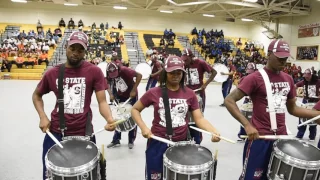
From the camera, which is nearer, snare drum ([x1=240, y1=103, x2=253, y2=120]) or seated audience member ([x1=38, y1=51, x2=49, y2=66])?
snare drum ([x1=240, y1=103, x2=253, y2=120])

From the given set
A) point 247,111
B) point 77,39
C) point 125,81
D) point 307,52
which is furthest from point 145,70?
point 307,52

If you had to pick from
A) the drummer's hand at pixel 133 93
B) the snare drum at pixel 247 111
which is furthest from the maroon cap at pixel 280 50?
the drummer's hand at pixel 133 93

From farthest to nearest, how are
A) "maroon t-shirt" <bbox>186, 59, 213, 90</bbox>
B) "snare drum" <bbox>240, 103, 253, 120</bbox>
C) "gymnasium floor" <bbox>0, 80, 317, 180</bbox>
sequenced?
"maroon t-shirt" <bbox>186, 59, 213, 90</bbox>, "snare drum" <bbox>240, 103, 253, 120</bbox>, "gymnasium floor" <bbox>0, 80, 317, 180</bbox>

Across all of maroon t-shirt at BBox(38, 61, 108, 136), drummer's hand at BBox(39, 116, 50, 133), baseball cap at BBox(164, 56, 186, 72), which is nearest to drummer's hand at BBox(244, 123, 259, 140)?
baseball cap at BBox(164, 56, 186, 72)

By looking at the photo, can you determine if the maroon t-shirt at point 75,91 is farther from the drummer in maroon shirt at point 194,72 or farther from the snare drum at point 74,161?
the drummer in maroon shirt at point 194,72

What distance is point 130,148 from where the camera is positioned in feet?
17.1

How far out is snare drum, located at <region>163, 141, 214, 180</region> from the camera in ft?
7.43

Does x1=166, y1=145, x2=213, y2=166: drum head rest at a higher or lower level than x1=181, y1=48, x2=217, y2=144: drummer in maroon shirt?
lower

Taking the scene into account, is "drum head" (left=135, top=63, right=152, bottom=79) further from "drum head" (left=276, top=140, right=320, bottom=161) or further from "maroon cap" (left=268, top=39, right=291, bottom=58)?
"drum head" (left=276, top=140, right=320, bottom=161)

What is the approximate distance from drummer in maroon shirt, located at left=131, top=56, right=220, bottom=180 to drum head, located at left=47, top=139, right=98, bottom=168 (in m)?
0.53

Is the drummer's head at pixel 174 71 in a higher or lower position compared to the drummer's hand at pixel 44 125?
higher

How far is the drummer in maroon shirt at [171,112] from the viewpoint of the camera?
2.63 meters

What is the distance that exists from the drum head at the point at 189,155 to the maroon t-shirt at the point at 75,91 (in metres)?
0.88

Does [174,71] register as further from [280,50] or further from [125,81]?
[125,81]
